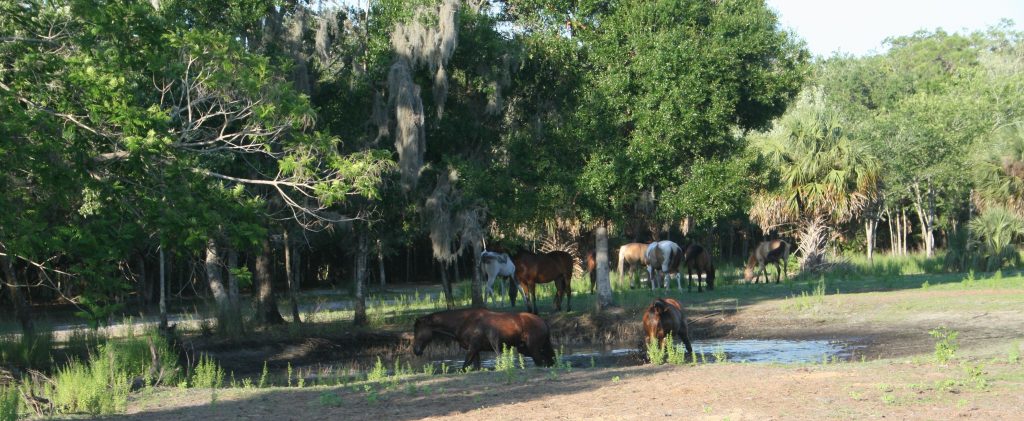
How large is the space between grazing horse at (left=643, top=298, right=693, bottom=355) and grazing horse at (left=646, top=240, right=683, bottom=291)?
1298 cm

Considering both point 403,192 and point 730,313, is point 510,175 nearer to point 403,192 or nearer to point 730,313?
point 403,192

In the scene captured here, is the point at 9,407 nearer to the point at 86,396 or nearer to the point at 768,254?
the point at 86,396

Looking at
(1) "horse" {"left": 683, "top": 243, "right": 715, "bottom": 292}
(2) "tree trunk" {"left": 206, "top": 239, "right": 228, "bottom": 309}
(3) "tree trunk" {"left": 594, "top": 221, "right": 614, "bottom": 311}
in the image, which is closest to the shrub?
(2) "tree trunk" {"left": 206, "top": 239, "right": 228, "bottom": 309}

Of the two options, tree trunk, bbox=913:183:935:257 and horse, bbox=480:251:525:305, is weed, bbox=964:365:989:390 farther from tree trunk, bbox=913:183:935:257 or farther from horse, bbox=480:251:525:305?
tree trunk, bbox=913:183:935:257

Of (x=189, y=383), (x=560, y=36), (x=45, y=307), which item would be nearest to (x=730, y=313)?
(x=560, y=36)

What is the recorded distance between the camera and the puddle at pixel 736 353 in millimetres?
16875

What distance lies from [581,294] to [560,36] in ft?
32.3

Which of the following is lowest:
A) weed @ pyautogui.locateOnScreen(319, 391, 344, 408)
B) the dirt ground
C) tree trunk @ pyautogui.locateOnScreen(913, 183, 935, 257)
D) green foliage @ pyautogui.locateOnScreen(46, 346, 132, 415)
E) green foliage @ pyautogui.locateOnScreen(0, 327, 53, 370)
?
the dirt ground

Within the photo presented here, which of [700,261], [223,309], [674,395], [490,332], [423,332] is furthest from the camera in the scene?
[700,261]

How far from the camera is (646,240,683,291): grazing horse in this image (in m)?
29.7

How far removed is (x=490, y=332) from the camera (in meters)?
15.9

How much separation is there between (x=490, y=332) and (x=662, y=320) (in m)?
2.84

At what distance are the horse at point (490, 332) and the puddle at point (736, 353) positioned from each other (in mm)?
1040

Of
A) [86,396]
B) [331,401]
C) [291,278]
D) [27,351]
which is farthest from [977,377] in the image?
[291,278]
